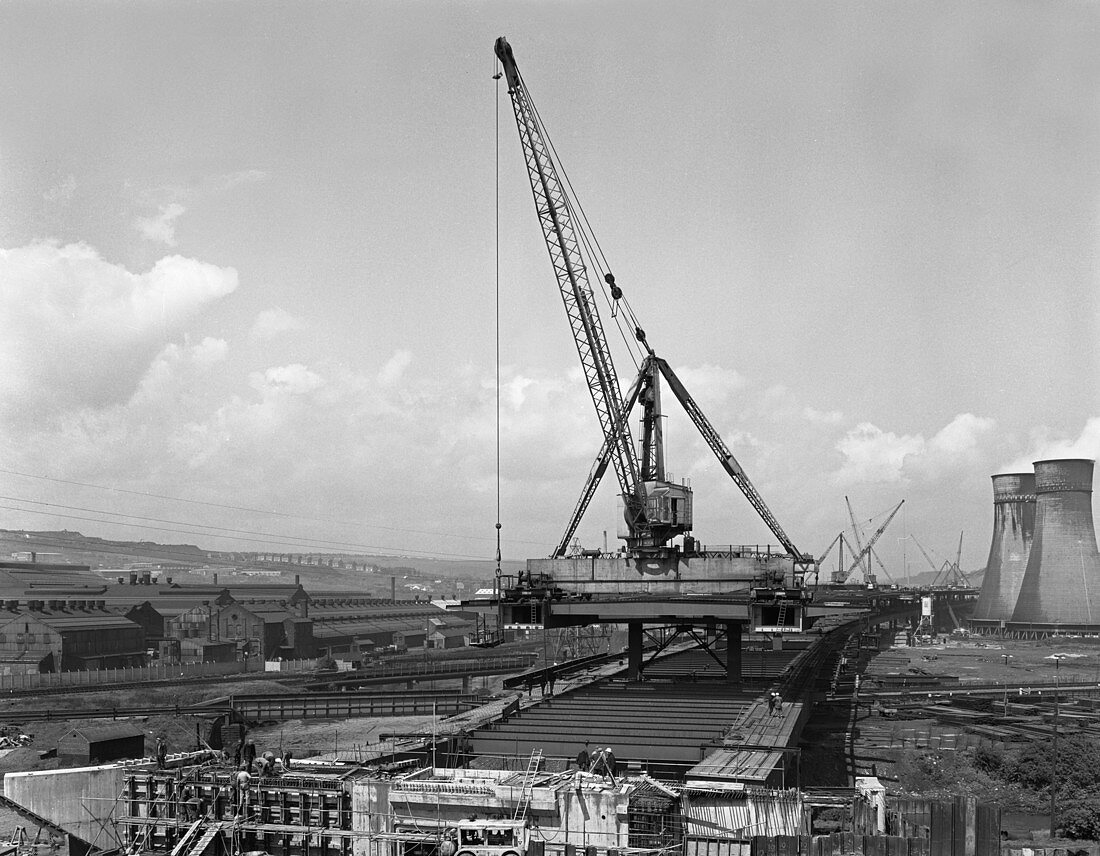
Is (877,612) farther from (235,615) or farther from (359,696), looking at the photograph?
(359,696)

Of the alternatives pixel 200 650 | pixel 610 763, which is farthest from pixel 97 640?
pixel 610 763

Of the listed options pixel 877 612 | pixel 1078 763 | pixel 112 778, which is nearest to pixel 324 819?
pixel 112 778

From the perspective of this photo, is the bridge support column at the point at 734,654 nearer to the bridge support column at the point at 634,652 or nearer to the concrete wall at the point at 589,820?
the bridge support column at the point at 634,652

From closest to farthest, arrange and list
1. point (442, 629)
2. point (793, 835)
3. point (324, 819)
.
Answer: point (793, 835)
point (324, 819)
point (442, 629)

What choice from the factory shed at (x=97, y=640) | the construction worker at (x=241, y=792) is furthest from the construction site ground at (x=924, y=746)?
the factory shed at (x=97, y=640)

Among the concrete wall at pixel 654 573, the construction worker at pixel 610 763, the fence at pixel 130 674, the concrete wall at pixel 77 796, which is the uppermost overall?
the concrete wall at pixel 654 573

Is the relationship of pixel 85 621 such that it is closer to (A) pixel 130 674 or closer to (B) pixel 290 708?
(A) pixel 130 674
